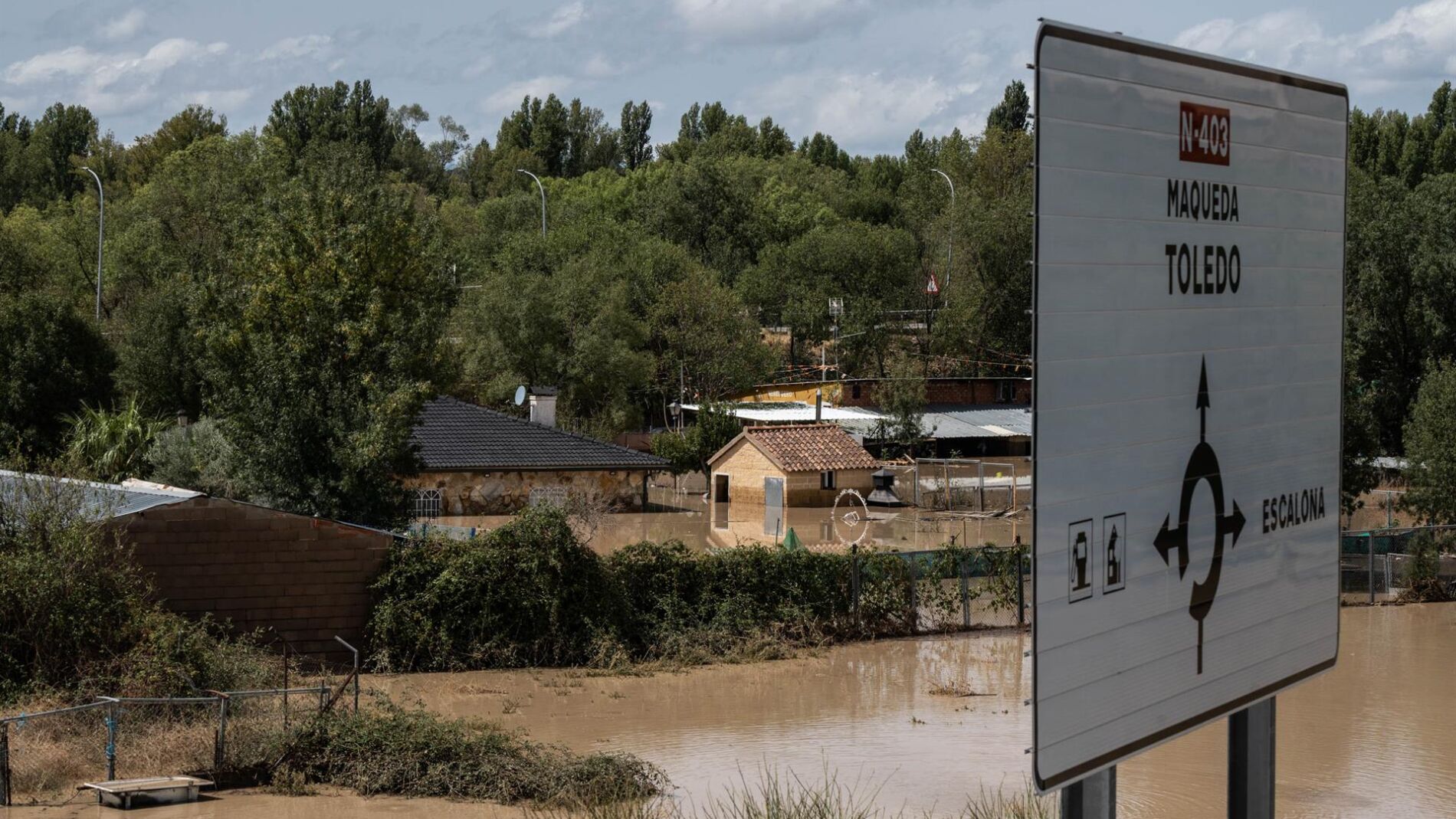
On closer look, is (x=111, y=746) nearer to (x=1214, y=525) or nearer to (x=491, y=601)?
(x=491, y=601)

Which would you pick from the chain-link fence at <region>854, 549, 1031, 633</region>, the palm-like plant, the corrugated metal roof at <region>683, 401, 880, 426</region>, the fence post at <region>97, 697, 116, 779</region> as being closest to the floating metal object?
the fence post at <region>97, 697, 116, 779</region>

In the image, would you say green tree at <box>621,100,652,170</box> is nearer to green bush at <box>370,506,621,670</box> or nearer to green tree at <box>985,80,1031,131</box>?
green tree at <box>985,80,1031,131</box>

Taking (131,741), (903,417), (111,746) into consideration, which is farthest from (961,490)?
(111,746)

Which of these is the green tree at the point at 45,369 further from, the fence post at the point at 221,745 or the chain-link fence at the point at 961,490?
the fence post at the point at 221,745

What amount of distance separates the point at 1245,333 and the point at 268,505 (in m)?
23.9

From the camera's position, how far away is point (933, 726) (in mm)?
19875

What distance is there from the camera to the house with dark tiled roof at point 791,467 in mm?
43906

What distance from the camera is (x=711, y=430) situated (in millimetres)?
48719

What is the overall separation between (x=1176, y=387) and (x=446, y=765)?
13586mm

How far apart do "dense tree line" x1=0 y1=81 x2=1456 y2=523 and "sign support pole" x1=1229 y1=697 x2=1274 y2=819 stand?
7.89m

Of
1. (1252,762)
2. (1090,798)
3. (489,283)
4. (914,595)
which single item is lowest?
(914,595)

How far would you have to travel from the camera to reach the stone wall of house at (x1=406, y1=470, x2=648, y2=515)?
4075 centimetres

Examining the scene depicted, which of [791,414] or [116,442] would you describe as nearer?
[116,442]

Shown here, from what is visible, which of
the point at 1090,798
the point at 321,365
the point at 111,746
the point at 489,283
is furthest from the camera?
the point at 489,283
